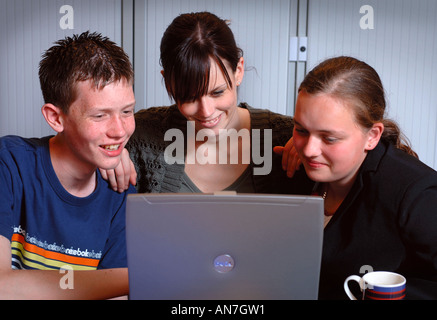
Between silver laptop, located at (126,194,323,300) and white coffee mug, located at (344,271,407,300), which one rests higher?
silver laptop, located at (126,194,323,300)

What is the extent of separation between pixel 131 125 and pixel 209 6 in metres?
1.50

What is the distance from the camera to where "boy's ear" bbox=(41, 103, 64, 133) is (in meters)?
1.20

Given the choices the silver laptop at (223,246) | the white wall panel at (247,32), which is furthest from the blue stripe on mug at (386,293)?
the white wall panel at (247,32)

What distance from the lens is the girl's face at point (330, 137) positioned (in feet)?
3.56

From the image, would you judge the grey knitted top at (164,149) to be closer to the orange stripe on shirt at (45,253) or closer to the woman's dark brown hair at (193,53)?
the woman's dark brown hair at (193,53)

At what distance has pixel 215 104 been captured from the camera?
1381mm

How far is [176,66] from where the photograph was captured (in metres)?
1.34

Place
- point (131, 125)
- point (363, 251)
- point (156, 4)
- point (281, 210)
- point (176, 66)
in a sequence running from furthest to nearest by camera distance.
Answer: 1. point (156, 4)
2. point (176, 66)
3. point (131, 125)
4. point (363, 251)
5. point (281, 210)

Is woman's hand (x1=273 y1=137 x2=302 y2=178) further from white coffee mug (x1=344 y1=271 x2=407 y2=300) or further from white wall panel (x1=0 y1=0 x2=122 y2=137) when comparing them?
white wall panel (x1=0 y1=0 x2=122 y2=137)

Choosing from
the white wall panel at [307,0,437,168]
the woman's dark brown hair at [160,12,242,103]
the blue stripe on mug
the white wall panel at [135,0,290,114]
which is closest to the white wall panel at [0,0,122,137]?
the white wall panel at [135,0,290,114]

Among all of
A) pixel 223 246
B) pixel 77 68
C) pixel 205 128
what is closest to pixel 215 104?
pixel 205 128

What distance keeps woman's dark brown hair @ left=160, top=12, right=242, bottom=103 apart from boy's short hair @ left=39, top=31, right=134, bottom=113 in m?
0.17
